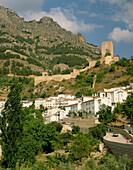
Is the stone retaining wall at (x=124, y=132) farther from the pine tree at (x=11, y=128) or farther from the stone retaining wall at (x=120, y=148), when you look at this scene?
the pine tree at (x=11, y=128)

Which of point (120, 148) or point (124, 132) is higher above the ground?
point (124, 132)

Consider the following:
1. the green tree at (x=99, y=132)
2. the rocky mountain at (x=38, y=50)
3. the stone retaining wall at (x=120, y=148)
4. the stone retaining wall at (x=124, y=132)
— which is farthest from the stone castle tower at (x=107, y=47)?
the stone retaining wall at (x=120, y=148)

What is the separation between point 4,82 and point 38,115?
4835 cm

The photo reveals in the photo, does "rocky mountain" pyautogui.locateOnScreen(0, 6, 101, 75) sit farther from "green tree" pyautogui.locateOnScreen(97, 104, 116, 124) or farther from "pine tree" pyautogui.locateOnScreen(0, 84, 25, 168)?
"pine tree" pyautogui.locateOnScreen(0, 84, 25, 168)

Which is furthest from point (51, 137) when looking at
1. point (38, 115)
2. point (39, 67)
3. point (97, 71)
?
point (39, 67)

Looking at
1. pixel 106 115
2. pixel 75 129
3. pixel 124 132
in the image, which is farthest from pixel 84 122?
pixel 124 132

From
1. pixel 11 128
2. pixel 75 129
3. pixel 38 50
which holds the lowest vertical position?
pixel 75 129

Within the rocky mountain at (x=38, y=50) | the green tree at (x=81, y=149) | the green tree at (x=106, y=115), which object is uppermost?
the rocky mountain at (x=38, y=50)

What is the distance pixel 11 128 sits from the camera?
771 inches

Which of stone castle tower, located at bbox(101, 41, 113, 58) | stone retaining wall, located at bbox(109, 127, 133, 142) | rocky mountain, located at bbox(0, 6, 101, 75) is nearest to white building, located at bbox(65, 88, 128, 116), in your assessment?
stone retaining wall, located at bbox(109, 127, 133, 142)

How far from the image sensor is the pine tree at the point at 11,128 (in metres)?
18.7

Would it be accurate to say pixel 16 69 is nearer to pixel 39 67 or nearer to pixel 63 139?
pixel 39 67

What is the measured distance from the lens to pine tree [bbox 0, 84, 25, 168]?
1872 cm

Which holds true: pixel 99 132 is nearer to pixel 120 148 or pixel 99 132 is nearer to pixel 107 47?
pixel 120 148
